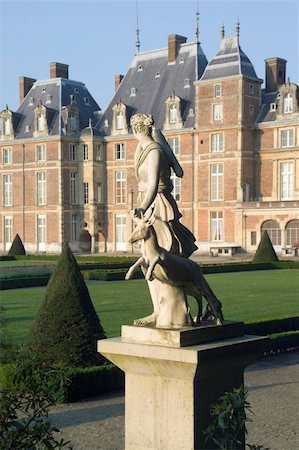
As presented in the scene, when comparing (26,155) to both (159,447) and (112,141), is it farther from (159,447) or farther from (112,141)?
(159,447)

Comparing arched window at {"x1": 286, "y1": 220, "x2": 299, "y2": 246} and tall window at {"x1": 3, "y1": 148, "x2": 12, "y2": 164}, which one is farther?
tall window at {"x1": 3, "y1": 148, "x2": 12, "y2": 164}

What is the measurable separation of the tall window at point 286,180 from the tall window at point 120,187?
10.5 metres

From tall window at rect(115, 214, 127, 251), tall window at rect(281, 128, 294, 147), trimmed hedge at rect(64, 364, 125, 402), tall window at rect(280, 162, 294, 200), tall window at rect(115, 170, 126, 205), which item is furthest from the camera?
tall window at rect(115, 170, 126, 205)

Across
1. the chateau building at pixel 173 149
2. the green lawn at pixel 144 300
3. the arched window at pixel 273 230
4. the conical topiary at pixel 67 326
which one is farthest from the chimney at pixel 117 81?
the conical topiary at pixel 67 326

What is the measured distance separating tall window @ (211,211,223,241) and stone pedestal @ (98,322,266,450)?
1362 inches

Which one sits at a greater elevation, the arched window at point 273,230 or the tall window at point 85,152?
the tall window at point 85,152

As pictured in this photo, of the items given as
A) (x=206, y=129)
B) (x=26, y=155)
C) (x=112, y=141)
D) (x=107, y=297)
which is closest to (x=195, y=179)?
(x=206, y=129)

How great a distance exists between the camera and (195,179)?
135ft

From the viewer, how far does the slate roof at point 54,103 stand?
45.3m

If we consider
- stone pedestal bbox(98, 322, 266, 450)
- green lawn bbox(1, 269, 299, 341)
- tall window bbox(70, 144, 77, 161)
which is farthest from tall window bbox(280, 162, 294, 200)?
stone pedestal bbox(98, 322, 266, 450)

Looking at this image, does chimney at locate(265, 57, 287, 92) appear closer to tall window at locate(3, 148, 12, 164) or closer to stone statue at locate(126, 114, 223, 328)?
tall window at locate(3, 148, 12, 164)

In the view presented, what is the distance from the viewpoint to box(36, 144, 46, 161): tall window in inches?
1796

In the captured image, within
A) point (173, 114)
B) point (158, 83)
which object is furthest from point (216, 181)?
point (158, 83)

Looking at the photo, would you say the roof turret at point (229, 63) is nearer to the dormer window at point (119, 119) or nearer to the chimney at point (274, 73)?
the chimney at point (274, 73)
